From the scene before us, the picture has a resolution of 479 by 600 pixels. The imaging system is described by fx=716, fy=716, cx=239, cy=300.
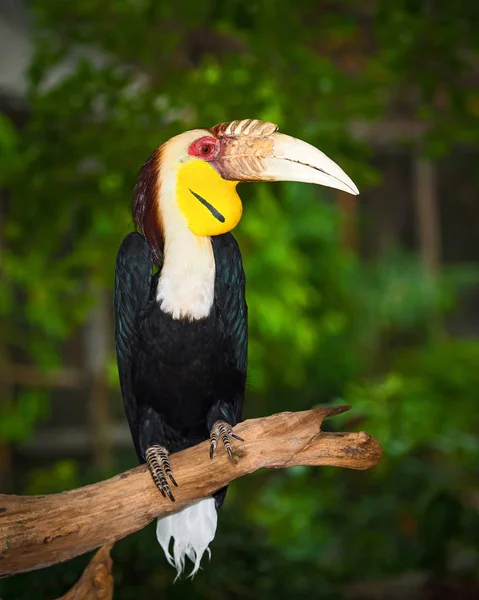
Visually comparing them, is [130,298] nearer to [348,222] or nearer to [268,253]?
[268,253]

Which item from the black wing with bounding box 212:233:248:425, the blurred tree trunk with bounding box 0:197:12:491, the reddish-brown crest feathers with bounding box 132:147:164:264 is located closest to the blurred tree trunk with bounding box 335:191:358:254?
the blurred tree trunk with bounding box 0:197:12:491

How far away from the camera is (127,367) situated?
1.27 meters

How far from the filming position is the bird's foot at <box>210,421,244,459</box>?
1.13 m

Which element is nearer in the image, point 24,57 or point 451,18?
point 451,18

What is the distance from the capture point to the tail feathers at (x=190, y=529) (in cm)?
122

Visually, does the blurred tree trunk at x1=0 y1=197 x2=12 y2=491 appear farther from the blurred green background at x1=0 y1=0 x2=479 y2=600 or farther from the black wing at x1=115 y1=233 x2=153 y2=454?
the black wing at x1=115 y1=233 x2=153 y2=454

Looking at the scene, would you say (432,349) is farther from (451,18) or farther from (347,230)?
(451,18)

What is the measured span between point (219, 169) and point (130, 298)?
27cm

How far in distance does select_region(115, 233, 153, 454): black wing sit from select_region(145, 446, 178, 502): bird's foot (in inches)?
3.9

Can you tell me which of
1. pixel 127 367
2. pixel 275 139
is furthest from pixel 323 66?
pixel 127 367

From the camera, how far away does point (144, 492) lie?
114 cm

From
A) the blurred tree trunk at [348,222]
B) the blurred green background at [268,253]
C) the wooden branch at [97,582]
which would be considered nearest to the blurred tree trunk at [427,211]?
the blurred tree trunk at [348,222]

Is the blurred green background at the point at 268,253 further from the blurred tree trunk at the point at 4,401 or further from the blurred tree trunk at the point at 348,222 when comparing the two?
the blurred tree trunk at the point at 348,222

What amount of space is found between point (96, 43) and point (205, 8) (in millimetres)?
462
